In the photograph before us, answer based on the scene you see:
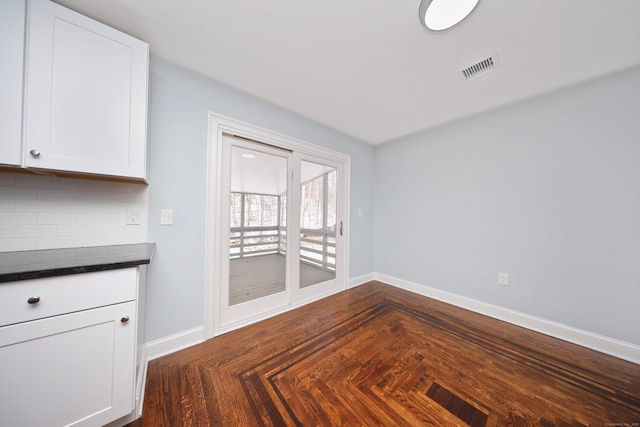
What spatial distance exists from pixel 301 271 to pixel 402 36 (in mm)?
2498

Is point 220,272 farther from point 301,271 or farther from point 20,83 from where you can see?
point 20,83

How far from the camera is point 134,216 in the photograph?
1.56 meters

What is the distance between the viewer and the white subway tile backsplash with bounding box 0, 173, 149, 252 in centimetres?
123

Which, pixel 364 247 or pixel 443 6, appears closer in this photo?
pixel 443 6

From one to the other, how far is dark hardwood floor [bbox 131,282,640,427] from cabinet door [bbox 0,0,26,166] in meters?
1.60

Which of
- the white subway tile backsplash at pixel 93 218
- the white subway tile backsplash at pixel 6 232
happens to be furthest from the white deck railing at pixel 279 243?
the white subway tile backsplash at pixel 6 232

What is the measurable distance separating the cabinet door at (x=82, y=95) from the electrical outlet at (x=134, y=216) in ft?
1.22

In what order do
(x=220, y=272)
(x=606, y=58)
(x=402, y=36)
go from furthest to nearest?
(x=220, y=272) → (x=606, y=58) → (x=402, y=36)

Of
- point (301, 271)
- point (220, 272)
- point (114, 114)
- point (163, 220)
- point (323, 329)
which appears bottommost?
point (323, 329)

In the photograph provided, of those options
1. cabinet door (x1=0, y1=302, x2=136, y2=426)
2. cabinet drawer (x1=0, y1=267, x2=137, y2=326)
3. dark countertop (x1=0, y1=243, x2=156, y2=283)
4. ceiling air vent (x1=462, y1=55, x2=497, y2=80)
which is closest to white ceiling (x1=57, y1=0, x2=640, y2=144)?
ceiling air vent (x1=462, y1=55, x2=497, y2=80)

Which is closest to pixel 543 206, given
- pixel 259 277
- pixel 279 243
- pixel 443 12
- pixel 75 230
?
pixel 443 12

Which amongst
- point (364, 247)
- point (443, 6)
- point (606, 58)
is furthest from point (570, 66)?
point (364, 247)

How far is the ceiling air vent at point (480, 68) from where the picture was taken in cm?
166

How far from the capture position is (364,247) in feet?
11.3
